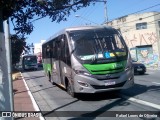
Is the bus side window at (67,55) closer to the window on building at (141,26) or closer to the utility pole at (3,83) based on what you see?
the utility pole at (3,83)

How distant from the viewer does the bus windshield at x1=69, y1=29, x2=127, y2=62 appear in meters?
13.1

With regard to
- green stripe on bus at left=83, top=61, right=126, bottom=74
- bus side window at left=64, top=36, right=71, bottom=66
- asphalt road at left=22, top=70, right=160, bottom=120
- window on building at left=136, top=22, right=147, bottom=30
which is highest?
window on building at left=136, top=22, right=147, bottom=30

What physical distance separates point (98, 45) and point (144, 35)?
124 ft

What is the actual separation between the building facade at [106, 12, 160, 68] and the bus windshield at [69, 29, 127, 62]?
3437 cm

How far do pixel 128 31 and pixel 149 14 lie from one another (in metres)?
4.62

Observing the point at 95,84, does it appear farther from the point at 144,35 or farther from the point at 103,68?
the point at 144,35

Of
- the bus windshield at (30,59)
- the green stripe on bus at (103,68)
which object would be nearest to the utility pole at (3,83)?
the green stripe on bus at (103,68)

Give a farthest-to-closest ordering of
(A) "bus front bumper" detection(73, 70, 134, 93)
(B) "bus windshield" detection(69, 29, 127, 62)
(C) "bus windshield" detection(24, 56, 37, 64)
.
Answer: (C) "bus windshield" detection(24, 56, 37, 64), (B) "bus windshield" detection(69, 29, 127, 62), (A) "bus front bumper" detection(73, 70, 134, 93)

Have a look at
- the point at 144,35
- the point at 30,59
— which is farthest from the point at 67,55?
the point at 30,59

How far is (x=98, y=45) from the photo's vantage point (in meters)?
13.4

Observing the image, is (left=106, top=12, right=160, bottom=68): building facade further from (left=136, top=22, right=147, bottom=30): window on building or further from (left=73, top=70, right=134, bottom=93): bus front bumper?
(left=73, top=70, right=134, bottom=93): bus front bumper

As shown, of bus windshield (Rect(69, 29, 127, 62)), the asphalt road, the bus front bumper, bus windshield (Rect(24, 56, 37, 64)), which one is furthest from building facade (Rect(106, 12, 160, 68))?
the bus front bumper

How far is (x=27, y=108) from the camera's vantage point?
1179 centimetres

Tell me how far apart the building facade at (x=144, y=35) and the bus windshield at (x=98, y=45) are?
34.4m
